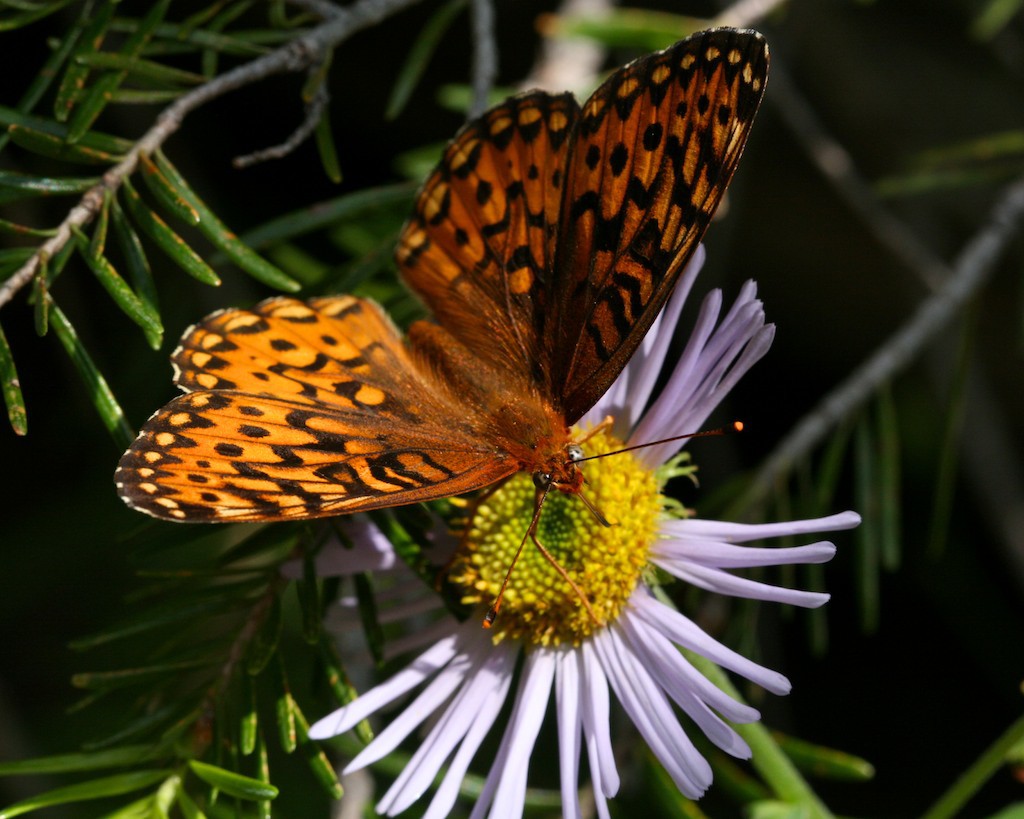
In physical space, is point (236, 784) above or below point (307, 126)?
below

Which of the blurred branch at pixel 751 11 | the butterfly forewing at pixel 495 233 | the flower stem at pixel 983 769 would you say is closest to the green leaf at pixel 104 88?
the butterfly forewing at pixel 495 233

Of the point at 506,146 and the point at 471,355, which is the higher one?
the point at 506,146

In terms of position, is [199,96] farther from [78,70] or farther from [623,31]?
[623,31]

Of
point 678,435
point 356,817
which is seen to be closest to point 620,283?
point 678,435

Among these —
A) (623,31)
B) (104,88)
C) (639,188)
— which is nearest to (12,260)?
(104,88)

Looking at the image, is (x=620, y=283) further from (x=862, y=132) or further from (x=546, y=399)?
(x=862, y=132)
